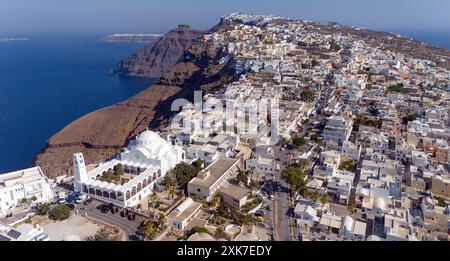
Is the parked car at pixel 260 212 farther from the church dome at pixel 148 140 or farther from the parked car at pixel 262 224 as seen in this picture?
the church dome at pixel 148 140

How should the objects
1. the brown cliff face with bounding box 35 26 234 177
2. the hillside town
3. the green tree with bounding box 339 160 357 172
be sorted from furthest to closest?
the brown cliff face with bounding box 35 26 234 177 < the green tree with bounding box 339 160 357 172 < the hillside town

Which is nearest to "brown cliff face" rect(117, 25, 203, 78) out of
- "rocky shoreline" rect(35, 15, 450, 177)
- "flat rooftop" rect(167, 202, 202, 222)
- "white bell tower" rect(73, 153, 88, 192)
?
"rocky shoreline" rect(35, 15, 450, 177)

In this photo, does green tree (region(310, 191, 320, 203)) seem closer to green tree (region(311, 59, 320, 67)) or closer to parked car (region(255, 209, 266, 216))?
parked car (region(255, 209, 266, 216))

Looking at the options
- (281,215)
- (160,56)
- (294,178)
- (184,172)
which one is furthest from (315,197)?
(160,56)
